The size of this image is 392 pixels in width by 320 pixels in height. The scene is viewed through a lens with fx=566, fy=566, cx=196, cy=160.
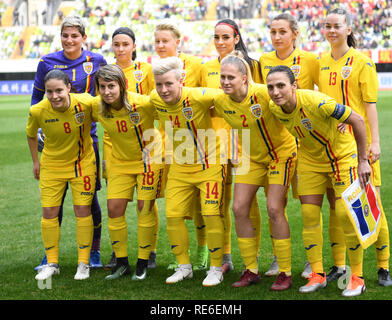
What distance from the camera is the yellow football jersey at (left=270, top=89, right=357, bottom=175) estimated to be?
13.1ft

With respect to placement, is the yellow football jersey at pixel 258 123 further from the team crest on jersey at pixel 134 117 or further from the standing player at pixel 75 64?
the standing player at pixel 75 64

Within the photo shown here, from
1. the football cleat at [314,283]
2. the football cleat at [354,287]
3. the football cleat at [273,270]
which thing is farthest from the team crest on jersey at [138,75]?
the football cleat at [354,287]

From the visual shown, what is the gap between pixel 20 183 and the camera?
939 cm

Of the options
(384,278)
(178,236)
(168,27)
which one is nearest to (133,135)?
(178,236)

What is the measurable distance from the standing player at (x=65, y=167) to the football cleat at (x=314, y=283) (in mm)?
1846

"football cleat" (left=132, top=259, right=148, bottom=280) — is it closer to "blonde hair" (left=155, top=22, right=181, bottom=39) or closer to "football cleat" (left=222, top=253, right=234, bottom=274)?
"football cleat" (left=222, top=253, right=234, bottom=274)

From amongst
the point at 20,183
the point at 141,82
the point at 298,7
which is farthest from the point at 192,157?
the point at 298,7

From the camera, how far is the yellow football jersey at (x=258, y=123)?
14.1 feet

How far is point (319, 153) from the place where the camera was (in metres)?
4.19

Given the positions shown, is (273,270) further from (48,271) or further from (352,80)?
(48,271)

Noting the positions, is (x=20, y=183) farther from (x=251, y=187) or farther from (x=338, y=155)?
(x=338, y=155)
